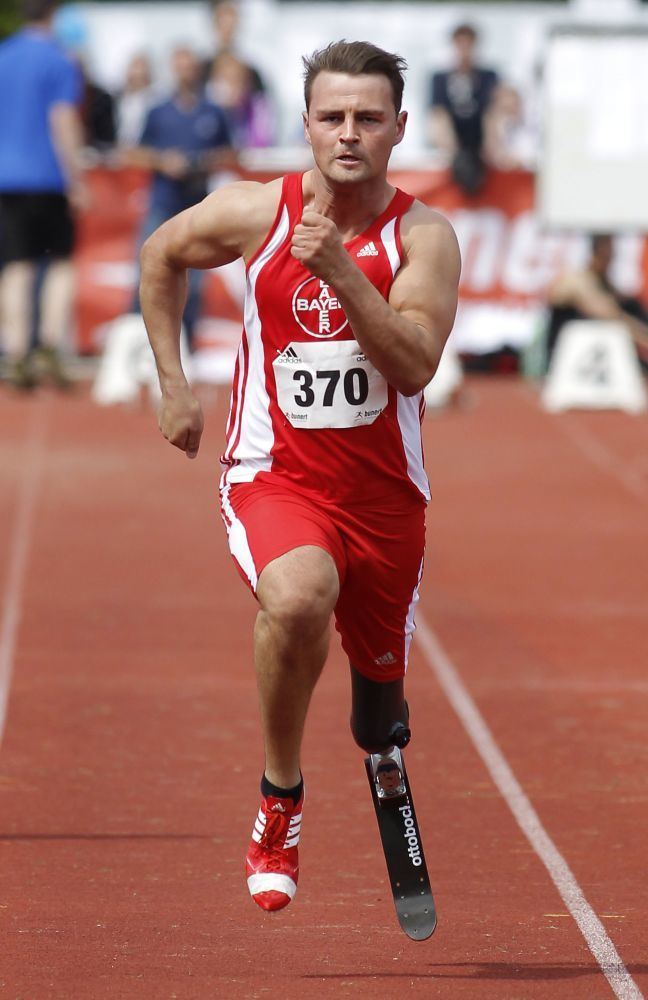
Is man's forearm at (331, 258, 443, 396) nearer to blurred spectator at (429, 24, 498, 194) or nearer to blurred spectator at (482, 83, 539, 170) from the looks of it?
blurred spectator at (482, 83, 539, 170)

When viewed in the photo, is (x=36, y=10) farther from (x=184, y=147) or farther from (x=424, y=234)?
(x=424, y=234)

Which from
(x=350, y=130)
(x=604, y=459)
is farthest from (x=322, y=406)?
(x=604, y=459)

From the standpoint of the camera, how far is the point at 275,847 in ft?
14.9

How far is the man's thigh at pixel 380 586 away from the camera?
180 inches

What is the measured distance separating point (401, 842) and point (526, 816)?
1.22 metres

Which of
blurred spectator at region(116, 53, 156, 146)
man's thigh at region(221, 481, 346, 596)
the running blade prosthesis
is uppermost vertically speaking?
man's thigh at region(221, 481, 346, 596)

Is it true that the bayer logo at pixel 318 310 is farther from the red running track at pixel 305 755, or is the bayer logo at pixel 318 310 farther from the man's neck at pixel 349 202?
the red running track at pixel 305 755

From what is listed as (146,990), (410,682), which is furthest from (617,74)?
(146,990)

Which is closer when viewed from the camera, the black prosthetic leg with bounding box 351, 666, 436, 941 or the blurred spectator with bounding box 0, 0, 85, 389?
the black prosthetic leg with bounding box 351, 666, 436, 941

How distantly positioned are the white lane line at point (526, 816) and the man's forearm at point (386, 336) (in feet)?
4.44

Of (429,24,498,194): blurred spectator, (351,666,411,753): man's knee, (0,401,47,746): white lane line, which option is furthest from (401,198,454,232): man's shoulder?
(429,24,498,194): blurred spectator

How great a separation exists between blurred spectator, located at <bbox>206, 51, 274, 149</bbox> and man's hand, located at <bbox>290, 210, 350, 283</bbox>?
517 inches

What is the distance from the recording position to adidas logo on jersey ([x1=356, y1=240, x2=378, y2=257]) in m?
4.45

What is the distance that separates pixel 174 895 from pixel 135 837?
1.85 feet
